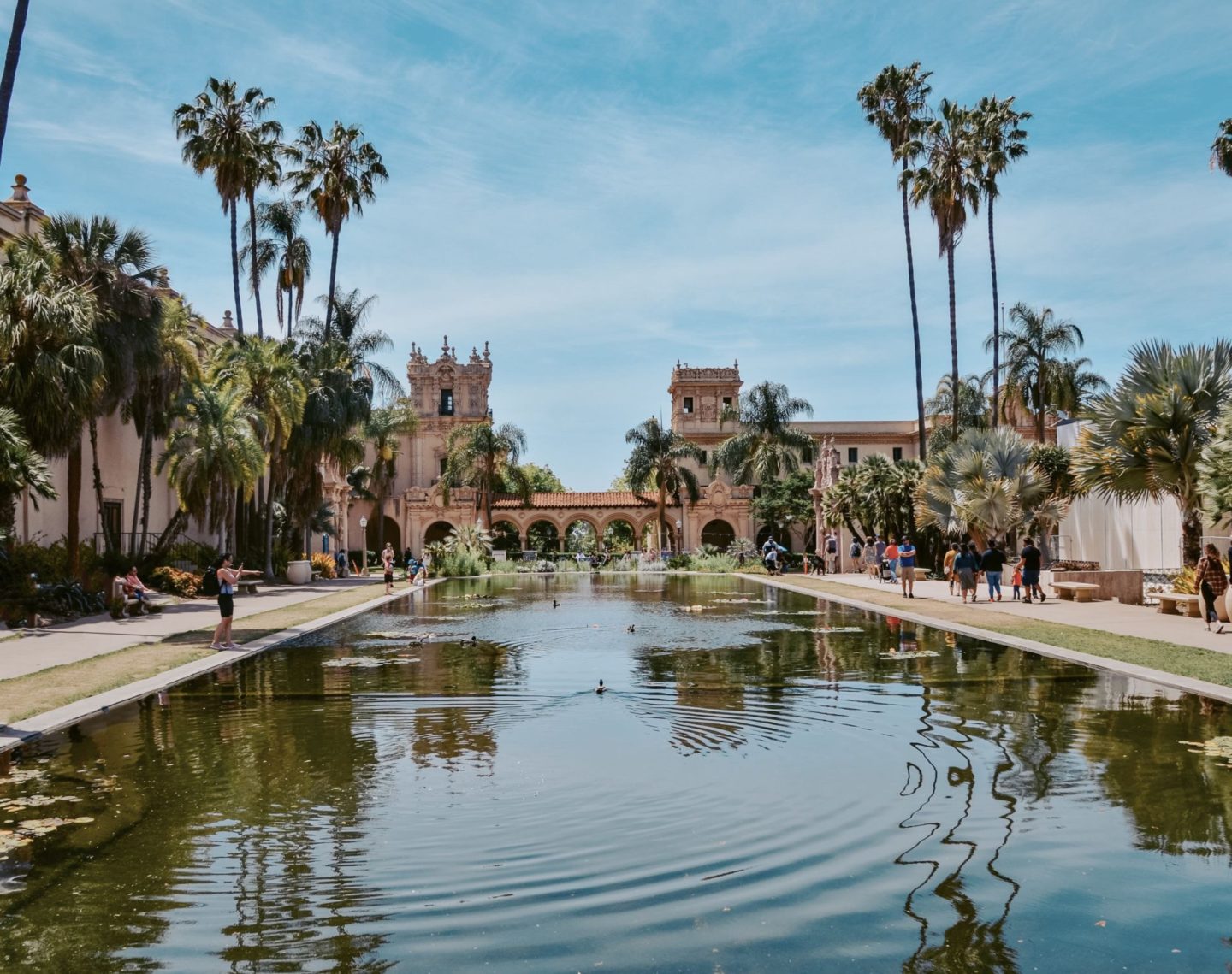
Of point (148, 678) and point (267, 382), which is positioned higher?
point (267, 382)

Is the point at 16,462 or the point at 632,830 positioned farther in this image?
the point at 16,462

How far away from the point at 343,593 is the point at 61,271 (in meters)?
12.4

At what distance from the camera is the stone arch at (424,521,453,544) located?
70.9 metres

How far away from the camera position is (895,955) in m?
4.85

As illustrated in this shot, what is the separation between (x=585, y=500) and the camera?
72.0 meters

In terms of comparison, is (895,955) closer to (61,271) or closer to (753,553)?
(61,271)

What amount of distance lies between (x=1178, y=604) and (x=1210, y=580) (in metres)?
3.53

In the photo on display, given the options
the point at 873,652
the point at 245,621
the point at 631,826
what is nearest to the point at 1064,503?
the point at 873,652

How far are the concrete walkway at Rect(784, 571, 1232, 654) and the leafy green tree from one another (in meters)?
2.21

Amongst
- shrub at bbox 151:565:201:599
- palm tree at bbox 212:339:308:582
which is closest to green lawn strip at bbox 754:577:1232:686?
shrub at bbox 151:565:201:599

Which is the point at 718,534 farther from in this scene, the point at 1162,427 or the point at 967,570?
the point at 1162,427

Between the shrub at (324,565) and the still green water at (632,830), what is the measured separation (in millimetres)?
33983

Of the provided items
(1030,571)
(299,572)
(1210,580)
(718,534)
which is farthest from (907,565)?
(718,534)

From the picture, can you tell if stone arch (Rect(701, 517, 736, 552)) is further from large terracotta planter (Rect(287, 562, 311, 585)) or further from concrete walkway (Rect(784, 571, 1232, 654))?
concrete walkway (Rect(784, 571, 1232, 654))
